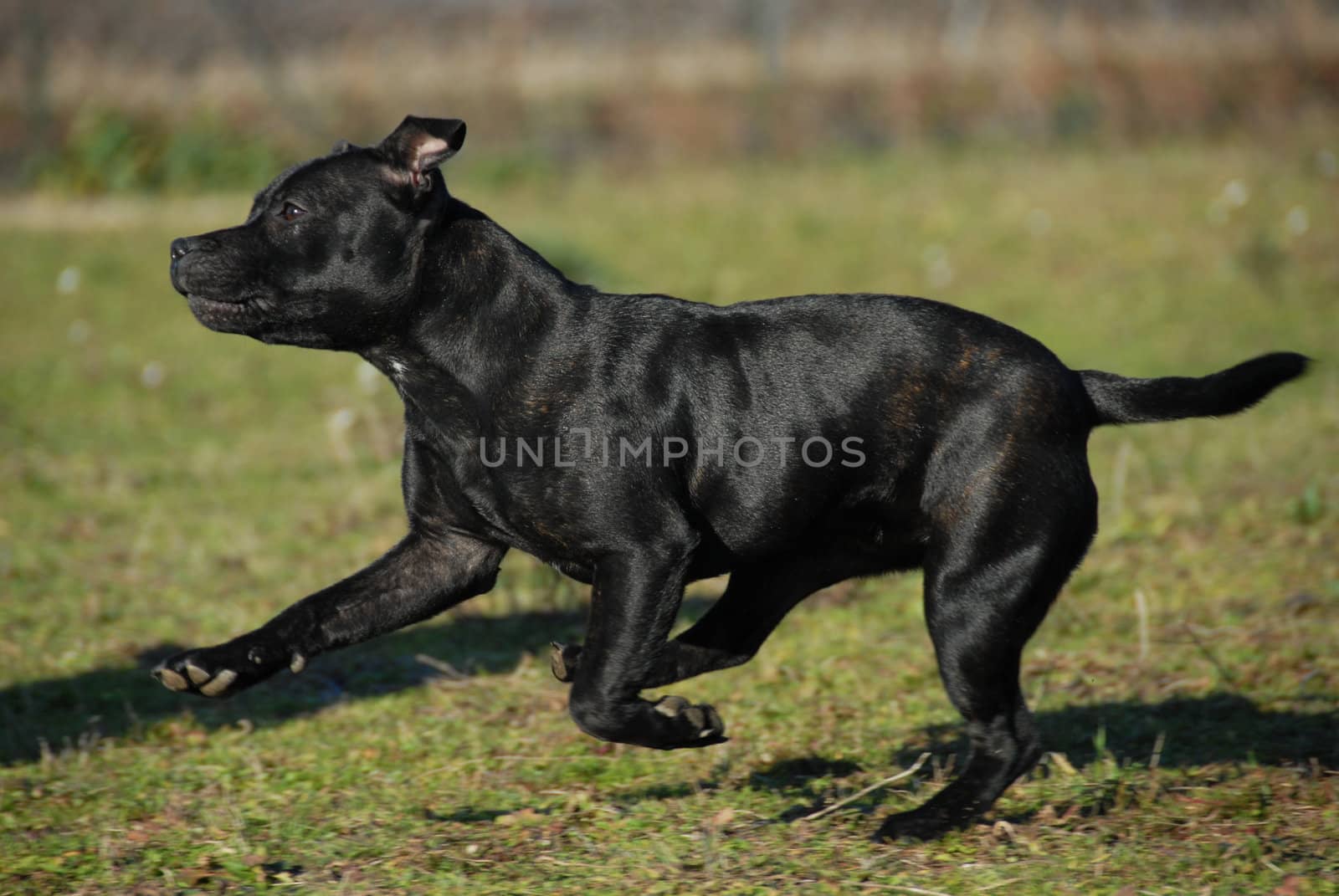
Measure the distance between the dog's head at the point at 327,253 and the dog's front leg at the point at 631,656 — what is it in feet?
3.31

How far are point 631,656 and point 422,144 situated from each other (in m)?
1.56

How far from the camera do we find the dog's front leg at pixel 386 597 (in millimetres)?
4473

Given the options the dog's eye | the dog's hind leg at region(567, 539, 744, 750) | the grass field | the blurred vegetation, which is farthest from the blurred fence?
the dog's hind leg at region(567, 539, 744, 750)

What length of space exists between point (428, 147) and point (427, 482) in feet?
3.22

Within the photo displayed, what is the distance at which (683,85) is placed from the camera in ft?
62.4

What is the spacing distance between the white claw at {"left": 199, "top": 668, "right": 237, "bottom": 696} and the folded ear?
1493 millimetres

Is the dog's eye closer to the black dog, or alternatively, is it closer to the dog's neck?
the black dog

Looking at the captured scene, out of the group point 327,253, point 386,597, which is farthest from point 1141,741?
point 327,253

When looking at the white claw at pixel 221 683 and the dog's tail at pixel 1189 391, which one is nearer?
the white claw at pixel 221 683

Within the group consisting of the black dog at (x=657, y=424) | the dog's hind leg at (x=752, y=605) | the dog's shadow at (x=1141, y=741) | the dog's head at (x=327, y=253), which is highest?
the dog's head at (x=327, y=253)

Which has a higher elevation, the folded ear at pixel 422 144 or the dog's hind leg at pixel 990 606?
the folded ear at pixel 422 144

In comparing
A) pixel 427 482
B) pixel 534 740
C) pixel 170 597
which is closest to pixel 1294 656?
pixel 534 740

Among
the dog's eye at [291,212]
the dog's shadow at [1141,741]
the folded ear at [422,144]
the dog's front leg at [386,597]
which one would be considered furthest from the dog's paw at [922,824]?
the dog's eye at [291,212]

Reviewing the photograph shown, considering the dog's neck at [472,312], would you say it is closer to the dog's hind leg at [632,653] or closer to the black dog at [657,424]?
the black dog at [657,424]
